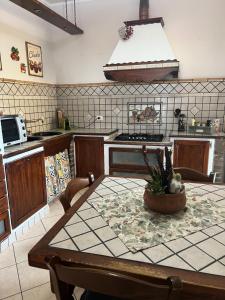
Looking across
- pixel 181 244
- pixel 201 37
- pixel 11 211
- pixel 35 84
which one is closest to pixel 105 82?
pixel 35 84

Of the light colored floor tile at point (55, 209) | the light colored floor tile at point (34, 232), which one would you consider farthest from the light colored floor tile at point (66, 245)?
the light colored floor tile at point (55, 209)

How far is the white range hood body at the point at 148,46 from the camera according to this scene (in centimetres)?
299

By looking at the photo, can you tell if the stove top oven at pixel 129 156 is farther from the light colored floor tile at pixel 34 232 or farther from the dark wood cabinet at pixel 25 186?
the light colored floor tile at pixel 34 232

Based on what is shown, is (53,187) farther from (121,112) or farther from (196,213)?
(196,213)

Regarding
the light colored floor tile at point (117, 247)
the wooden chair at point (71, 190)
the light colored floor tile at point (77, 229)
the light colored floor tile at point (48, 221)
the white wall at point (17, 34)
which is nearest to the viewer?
the light colored floor tile at point (117, 247)

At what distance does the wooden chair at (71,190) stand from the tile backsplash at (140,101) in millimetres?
2221

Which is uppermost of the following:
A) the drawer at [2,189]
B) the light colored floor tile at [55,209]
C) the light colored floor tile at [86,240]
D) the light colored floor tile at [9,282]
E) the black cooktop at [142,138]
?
the black cooktop at [142,138]

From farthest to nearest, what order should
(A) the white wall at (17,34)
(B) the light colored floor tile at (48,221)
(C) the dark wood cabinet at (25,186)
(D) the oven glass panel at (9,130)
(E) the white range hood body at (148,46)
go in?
(E) the white range hood body at (148,46) → (A) the white wall at (17,34) → (B) the light colored floor tile at (48,221) → (D) the oven glass panel at (9,130) → (C) the dark wood cabinet at (25,186)

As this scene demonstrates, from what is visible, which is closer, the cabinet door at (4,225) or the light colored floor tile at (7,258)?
the light colored floor tile at (7,258)

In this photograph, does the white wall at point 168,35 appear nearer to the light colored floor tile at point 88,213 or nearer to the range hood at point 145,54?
the range hood at point 145,54

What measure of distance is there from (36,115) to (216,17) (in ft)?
9.09

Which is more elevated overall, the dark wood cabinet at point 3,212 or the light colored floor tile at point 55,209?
the dark wood cabinet at point 3,212

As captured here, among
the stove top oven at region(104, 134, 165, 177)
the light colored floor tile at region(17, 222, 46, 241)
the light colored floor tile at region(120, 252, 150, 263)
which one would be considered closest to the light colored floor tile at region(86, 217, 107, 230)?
the light colored floor tile at region(120, 252, 150, 263)

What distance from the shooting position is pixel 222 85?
3137mm
